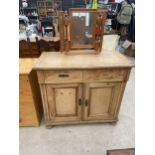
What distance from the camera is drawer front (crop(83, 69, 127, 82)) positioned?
Result: 1440 millimetres

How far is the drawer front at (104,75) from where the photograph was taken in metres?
1.44

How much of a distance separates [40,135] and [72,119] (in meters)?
0.39

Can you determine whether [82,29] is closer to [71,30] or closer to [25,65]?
[71,30]

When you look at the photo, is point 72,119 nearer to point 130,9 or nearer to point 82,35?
point 82,35

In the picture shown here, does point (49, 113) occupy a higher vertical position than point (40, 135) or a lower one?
higher

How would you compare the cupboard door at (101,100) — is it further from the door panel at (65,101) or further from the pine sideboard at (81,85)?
the door panel at (65,101)

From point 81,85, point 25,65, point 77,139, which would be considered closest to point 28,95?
point 25,65

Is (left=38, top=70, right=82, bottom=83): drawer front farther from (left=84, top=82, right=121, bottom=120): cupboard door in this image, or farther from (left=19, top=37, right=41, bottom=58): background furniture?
(left=19, top=37, right=41, bottom=58): background furniture

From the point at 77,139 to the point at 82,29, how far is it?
116 cm

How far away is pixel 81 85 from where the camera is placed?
151 cm

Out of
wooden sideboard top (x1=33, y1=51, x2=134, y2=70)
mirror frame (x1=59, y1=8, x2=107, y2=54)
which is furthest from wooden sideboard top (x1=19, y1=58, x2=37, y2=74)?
mirror frame (x1=59, y1=8, x2=107, y2=54)

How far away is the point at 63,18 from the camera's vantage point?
4.77 ft
